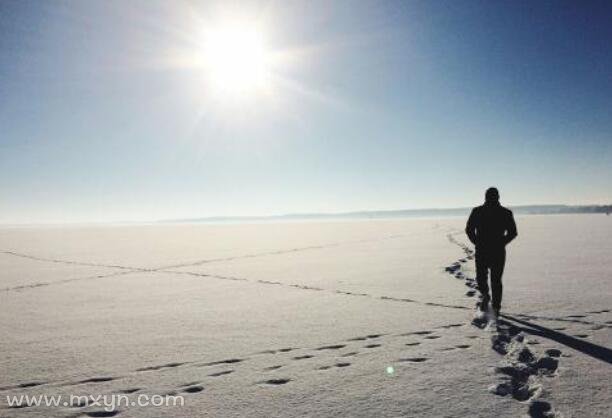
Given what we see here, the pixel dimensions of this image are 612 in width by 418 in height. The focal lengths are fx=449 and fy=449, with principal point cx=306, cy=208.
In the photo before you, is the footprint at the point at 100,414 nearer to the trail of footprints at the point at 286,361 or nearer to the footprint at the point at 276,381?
the trail of footprints at the point at 286,361

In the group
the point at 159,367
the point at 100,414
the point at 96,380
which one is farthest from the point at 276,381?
the point at 96,380

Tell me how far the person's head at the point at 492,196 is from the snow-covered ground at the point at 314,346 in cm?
165

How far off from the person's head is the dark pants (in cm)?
70

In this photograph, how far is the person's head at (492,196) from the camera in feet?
21.6

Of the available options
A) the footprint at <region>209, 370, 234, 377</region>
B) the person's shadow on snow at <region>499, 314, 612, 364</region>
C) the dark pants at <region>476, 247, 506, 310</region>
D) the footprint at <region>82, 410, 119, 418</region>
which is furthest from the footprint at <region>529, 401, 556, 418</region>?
the footprint at <region>82, 410, 119, 418</region>

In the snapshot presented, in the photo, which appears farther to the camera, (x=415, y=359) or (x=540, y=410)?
(x=415, y=359)

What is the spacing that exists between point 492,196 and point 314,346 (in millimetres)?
→ 3524

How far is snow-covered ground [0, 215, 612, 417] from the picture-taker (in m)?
3.60

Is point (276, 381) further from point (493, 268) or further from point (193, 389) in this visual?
point (493, 268)

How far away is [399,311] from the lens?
6.71m

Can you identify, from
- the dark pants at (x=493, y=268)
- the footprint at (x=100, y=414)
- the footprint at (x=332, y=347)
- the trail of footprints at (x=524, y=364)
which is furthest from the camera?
the dark pants at (x=493, y=268)

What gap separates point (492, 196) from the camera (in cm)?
661

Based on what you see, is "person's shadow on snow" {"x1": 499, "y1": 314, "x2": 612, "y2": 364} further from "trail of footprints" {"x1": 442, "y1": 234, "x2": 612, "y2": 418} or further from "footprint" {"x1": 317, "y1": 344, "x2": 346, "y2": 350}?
"footprint" {"x1": 317, "y1": 344, "x2": 346, "y2": 350}

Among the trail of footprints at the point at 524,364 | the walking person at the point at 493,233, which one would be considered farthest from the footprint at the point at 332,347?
the walking person at the point at 493,233
